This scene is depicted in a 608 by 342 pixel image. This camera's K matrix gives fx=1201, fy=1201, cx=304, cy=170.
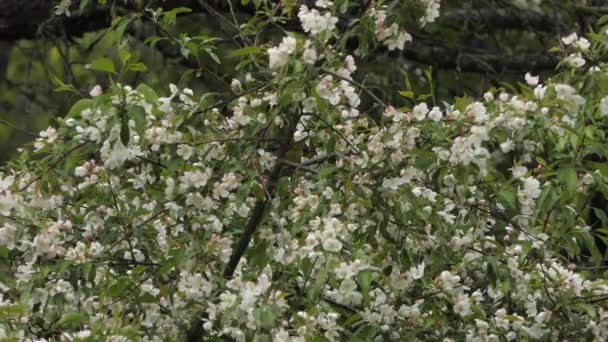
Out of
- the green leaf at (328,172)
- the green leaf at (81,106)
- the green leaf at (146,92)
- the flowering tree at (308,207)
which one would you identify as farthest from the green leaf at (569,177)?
the green leaf at (81,106)

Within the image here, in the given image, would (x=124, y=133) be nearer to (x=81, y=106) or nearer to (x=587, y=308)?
(x=81, y=106)

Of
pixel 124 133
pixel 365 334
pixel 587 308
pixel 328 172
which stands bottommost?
pixel 587 308

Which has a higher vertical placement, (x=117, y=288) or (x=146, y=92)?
(x=146, y=92)

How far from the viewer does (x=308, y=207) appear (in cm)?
288

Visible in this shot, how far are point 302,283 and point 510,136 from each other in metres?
0.66

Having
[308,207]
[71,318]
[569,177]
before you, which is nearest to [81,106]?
[71,318]

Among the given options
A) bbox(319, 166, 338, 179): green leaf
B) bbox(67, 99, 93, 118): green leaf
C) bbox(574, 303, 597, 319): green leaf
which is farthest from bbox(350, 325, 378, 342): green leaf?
bbox(67, 99, 93, 118): green leaf

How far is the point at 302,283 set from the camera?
3008mm

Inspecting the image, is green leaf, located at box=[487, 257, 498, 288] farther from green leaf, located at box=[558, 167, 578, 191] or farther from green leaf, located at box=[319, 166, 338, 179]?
green leaf, located at box=[319, 166, 338, 179]

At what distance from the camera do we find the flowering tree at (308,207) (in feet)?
8.98

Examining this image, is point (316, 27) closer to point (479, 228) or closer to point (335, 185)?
point (335, 185)

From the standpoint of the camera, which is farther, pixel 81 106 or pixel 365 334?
pixel 365 334

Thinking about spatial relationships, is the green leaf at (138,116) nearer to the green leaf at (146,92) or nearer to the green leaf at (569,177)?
the green leaf at (146,92)

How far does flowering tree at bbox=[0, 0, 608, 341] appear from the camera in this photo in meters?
2.74
